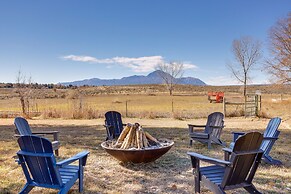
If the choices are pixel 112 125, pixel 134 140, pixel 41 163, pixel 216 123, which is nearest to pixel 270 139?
pixel 216 123

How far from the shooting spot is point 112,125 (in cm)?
664

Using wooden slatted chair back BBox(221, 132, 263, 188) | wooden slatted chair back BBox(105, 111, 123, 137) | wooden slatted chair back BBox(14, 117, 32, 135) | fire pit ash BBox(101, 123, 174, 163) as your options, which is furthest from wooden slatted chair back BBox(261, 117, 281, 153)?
wooden slatted chair back BBox(14, 117, 32, 135)

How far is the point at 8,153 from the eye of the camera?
6238 millimetres

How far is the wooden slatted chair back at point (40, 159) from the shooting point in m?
3.16

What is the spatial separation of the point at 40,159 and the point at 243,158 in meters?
2.40

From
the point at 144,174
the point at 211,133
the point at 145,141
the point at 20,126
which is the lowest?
the point at 144,174

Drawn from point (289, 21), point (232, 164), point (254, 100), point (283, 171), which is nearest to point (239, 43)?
point (289, 21)

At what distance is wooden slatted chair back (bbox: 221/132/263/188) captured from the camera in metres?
3.10

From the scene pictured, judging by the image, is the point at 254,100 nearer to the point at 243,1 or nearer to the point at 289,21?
the point at 243,1

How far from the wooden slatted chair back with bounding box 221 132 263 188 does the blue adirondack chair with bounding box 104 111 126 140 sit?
377 centimetres

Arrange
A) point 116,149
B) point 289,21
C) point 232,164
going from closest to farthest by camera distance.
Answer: point 232,164 → point 116,149 → point 289,21

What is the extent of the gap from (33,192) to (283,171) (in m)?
4.24

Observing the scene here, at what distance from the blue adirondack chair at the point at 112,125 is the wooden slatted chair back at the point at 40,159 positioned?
125 inches

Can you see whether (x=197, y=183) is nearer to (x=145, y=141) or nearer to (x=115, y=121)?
(x=145, y=141)
